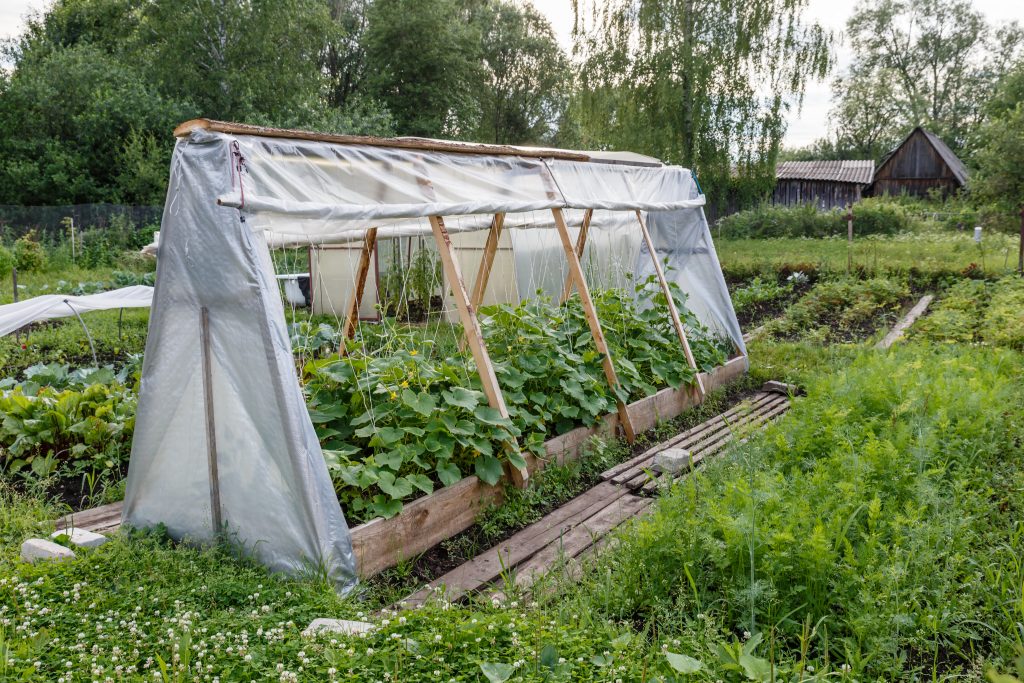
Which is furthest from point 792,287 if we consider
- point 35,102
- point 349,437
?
point 35,102

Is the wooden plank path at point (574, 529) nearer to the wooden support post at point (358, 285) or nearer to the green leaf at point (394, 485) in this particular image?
the green leaf at point (394, 485)

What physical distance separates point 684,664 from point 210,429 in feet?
7.80

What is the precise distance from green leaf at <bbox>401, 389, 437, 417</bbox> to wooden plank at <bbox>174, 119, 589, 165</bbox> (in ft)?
4.39

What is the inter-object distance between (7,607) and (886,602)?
10.2ft

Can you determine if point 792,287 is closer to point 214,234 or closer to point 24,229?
point 214,234

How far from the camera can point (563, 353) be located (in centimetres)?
533

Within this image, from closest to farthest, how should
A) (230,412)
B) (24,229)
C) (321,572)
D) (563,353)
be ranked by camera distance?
1. (321,572)
2. (230,412)
3. (563,353)
4. (24,229)

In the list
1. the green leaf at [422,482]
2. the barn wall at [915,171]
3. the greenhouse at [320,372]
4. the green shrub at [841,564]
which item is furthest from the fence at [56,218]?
the barn wall at [915,171]

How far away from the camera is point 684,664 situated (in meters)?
2.13

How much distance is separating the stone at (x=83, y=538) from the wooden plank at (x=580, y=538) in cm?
189

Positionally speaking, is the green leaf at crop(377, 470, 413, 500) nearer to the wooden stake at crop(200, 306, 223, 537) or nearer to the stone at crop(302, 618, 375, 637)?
the wooden stake at crop(200, 306, 223, 537)

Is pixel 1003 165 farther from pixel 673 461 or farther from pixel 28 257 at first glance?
pixel 28 257

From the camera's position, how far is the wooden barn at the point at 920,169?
1222 inches

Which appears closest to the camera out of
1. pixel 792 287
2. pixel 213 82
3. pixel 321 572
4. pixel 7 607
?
pixel 7 607
